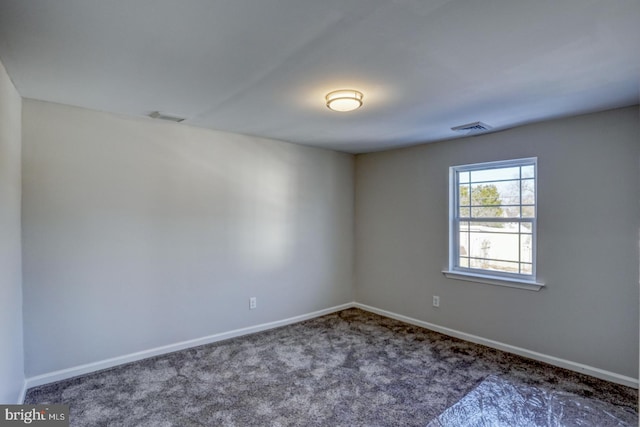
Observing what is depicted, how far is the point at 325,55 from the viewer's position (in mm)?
1886

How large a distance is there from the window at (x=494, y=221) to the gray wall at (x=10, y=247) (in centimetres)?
385

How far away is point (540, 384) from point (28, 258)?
4.15 meters

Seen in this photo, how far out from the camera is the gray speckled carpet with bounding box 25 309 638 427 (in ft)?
7.54

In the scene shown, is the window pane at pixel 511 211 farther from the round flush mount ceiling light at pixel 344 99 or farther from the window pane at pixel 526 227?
the round flush mount ceiling light at pixel 344 99

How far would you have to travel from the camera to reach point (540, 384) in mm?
2725

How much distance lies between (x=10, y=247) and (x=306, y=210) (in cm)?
289

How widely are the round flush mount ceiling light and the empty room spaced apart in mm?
18

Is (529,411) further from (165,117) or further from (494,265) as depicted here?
(165,117)

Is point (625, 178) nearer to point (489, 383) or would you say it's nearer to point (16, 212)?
point (489, 383)

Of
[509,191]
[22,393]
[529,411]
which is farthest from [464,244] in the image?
[22,393]

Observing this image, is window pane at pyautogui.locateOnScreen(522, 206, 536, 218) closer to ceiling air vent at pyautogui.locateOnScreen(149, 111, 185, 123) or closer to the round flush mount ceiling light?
the round flush mount ceiling light

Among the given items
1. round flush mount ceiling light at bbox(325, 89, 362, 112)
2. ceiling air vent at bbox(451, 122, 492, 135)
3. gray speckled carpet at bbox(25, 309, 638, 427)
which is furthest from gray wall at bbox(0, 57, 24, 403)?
ceiling air vent at bbox(451, 122, 492, 135)

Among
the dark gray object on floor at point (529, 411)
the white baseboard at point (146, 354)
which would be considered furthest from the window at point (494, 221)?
the white baseboard at point (146, 354)

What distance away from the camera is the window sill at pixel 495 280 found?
3.23 meters
